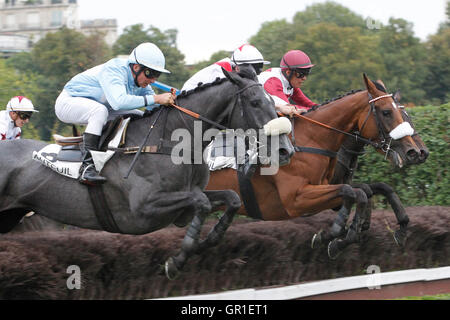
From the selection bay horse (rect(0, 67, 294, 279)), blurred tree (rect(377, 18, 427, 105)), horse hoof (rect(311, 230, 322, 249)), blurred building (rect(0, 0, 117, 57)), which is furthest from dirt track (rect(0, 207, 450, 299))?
blurred building (rect(0, 0, 117, 57))

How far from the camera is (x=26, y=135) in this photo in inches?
547

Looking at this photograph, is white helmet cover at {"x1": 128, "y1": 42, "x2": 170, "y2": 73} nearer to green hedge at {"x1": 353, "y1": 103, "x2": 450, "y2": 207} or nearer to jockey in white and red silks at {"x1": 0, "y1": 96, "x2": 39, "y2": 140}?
jockey in white and red silks at {"x1": 0, "y1": 96, "x2": 39, "y2": 140}

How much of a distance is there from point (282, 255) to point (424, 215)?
2063mm

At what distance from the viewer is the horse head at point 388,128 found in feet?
22.8

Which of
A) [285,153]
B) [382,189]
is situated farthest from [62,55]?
[285,153]

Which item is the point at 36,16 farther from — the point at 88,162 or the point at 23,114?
the point at 88,162

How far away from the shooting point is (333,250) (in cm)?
691

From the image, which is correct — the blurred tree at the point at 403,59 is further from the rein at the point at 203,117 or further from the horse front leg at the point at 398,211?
the rein at the point at 203,117

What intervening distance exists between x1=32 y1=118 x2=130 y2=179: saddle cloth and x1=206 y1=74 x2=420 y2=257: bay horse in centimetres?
154

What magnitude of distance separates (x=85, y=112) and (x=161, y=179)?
1012 millimetres

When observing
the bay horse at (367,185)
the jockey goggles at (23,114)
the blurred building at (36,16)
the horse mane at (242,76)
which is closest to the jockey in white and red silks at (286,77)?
the bay horse at (367,185)

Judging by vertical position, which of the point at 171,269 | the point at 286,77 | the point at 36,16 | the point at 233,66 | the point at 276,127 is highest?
the point at 36,16

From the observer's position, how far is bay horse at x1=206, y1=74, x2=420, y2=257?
6820 millimetres
